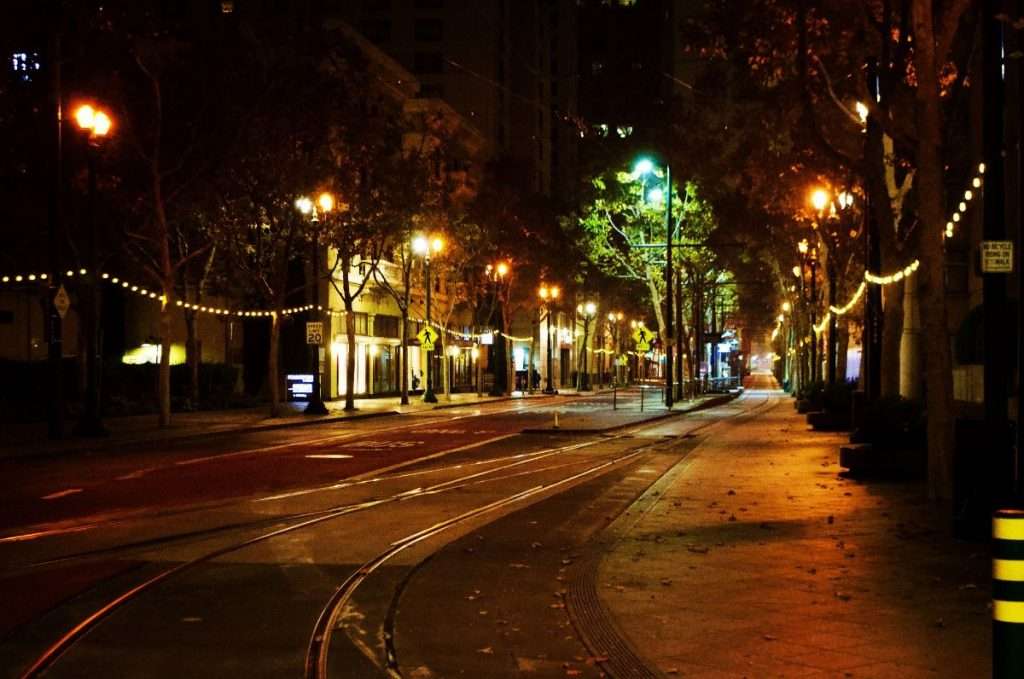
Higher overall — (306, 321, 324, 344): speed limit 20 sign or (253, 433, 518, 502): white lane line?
(306, 321, 324, 344): speed limit 20 sign

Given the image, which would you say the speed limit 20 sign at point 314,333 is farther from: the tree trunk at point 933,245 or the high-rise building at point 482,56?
the high-rise building at point 482,56

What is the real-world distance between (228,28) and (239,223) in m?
6.47

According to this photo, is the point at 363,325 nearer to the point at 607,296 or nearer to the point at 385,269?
the point at 385,269

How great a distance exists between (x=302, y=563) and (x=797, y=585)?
473 centimetres

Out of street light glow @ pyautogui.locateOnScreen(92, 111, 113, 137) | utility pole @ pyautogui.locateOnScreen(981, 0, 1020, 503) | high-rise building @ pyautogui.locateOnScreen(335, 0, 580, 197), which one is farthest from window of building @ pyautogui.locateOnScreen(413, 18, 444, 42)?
utility pole @ pyautogui.locateOnScreen(981, 0, 1020, 503)

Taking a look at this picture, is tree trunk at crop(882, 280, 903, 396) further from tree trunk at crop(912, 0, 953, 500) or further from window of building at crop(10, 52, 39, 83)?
window of building at crop(10, 52, 39, 83)

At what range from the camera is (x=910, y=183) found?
86.1ft

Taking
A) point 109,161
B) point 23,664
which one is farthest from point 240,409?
point 23,664

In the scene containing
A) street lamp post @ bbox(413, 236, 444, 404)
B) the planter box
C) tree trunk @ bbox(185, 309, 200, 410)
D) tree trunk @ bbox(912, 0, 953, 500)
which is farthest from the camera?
street lamp post @ bbox(413, 236, 444, 404)

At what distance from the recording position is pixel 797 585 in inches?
400

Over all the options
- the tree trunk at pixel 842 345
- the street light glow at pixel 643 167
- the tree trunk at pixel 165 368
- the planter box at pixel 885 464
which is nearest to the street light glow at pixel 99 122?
the tree trunk at pixel 165 368

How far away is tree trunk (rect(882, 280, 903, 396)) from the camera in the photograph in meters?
25.0

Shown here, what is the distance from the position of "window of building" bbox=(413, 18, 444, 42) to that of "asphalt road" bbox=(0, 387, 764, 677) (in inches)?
2763

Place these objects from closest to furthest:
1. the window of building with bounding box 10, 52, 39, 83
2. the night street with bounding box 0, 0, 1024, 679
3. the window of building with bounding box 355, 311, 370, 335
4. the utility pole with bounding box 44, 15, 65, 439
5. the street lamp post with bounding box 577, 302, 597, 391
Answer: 1. the night street with bounding box 0, 0, 1024, 679
2. the utility pole with bounding box 44, 15, 65, 439
3. the window of building with bounding box 10, 52, 39, 83
4. the window of building with bounding box 355, 311, 370, 335
5. the street lamp post with bounding box 577, 302, 597, 391
